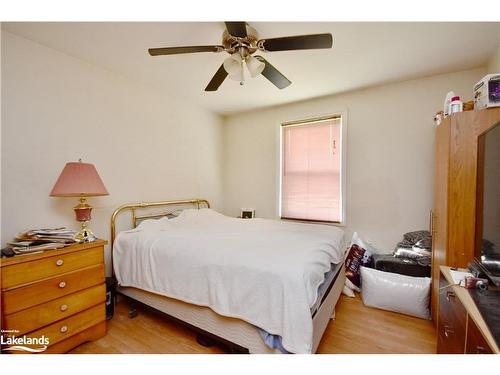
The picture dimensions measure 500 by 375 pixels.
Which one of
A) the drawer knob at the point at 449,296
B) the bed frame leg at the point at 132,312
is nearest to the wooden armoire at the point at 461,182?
the drawer knob at the point at 449,296

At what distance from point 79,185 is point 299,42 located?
191cm

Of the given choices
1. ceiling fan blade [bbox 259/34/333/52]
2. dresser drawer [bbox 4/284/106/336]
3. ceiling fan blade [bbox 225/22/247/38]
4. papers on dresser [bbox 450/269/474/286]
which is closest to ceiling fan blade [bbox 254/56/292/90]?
ceiling fan blade [bbox 259/34/333/52]

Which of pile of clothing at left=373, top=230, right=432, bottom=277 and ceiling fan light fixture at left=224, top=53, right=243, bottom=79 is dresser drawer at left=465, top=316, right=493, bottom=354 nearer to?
pile of clothing at left=373, top=230, right=432, bottom=277

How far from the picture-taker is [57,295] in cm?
147

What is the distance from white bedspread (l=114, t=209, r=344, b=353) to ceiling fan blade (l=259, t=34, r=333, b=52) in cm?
139

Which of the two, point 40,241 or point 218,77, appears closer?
point 40,241

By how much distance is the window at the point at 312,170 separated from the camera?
2.99 metres

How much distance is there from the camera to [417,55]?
199 cm

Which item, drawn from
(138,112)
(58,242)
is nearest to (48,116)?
(138,112)

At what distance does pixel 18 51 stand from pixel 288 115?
292 cm

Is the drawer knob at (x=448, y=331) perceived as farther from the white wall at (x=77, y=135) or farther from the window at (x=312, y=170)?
the white wall at (x=77, y=135)

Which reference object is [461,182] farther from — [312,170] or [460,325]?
[312,170]

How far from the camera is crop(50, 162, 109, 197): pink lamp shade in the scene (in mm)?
1624

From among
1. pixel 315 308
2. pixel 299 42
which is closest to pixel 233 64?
pixel 299 42
